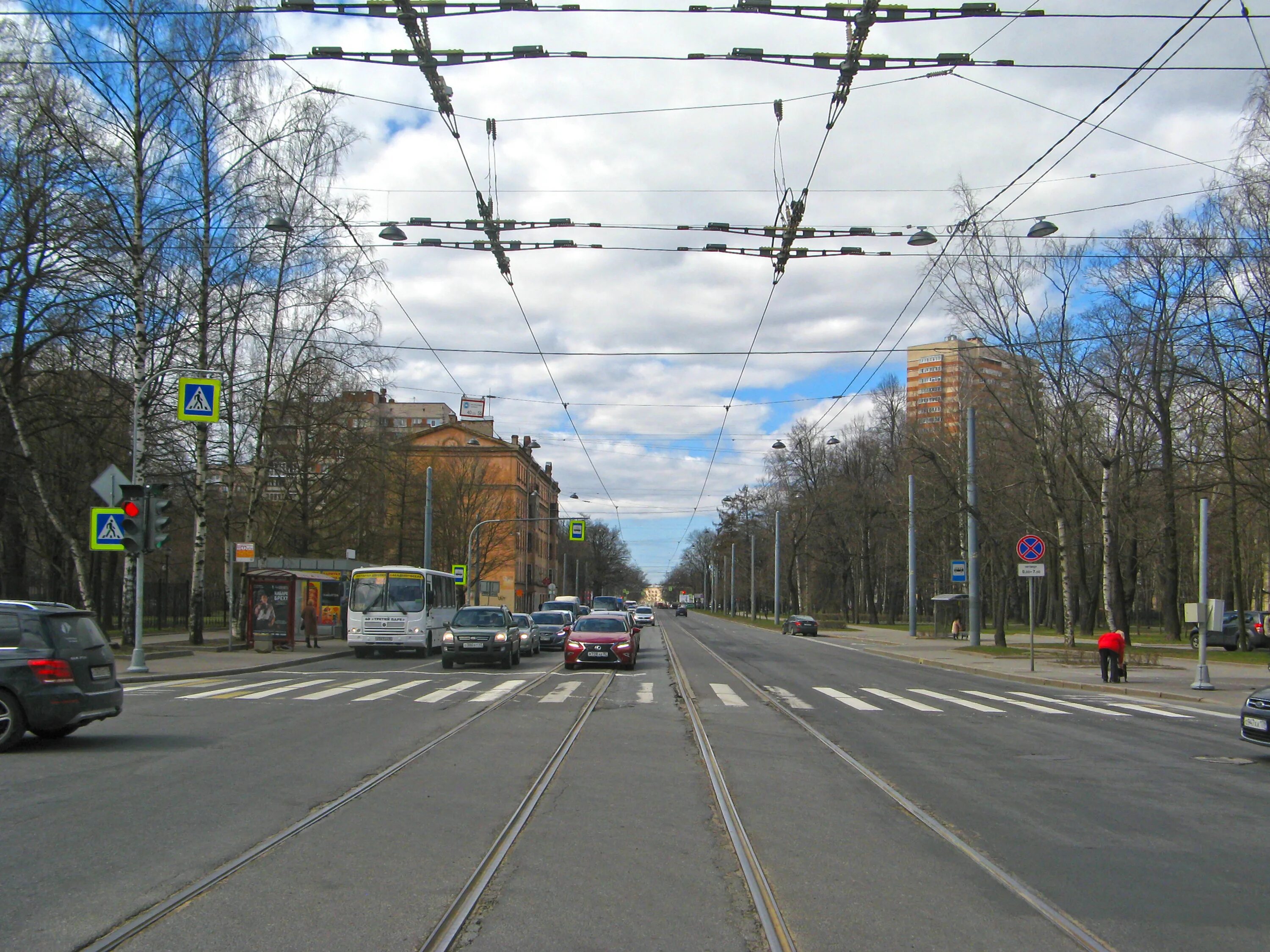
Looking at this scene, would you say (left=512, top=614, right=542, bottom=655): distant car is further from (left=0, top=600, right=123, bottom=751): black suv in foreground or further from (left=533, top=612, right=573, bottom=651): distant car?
(left=0, top=600, right=123, bottom=751): black suv in foreground

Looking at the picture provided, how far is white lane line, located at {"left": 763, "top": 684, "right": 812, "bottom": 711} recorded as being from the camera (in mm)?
17797

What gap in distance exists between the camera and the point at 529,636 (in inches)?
1369

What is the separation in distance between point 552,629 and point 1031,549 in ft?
62.4

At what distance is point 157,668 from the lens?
74.2 feet

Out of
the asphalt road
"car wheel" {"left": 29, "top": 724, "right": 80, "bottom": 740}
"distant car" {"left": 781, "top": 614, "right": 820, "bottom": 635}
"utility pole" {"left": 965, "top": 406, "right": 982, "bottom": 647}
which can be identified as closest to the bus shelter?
the asphalt road

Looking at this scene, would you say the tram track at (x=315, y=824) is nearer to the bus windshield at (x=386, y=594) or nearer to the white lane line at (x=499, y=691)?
the white lane line at (x=499, y=691)

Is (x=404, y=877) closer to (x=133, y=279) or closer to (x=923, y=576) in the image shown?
(x=133, y=279)

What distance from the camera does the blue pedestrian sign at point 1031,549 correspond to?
26516 millimetres

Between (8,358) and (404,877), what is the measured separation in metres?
23.5

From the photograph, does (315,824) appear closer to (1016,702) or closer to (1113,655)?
(1016,702)

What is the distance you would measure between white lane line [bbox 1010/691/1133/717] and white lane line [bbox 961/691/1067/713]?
0.66ft

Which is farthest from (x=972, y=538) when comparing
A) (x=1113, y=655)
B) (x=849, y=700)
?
(x=849, y=700)

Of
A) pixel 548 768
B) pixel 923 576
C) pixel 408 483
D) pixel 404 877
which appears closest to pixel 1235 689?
pixel 548 768

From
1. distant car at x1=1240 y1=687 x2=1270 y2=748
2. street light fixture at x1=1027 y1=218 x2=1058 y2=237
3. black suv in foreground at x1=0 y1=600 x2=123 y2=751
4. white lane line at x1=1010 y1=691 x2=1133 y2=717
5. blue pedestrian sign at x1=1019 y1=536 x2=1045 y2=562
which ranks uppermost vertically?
street light fixture at x1=1027 y1=218 x2=1058 y2=237
